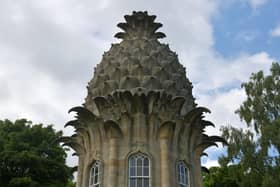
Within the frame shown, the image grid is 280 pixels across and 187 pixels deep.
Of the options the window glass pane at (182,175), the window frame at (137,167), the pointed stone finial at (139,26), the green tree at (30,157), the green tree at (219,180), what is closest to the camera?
the window frame at (137,167)

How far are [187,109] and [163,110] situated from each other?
1.87m

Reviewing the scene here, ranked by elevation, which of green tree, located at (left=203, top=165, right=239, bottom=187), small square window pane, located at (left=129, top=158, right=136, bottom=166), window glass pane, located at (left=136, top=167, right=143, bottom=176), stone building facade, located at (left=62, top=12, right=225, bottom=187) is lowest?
window glass pane, located at (left=136, top=167, right=143, bottom=176)

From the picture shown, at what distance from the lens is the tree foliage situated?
3067 centimetres

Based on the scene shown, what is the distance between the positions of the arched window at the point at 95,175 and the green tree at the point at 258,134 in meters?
13.5

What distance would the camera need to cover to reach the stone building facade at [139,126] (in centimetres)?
2030

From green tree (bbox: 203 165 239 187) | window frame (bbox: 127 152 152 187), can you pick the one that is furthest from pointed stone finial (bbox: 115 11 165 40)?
green tree (bbox: 203 165 239 187)

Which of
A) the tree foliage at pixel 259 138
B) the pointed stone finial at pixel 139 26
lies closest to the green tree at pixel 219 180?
the tree foliage at pixel 259 138

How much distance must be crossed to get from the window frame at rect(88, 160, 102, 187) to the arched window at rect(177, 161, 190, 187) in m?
3.88

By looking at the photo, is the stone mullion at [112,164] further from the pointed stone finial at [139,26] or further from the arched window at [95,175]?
the pointed stone finial at [139,26]

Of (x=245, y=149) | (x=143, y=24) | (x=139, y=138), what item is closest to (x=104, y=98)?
(x=139, y=138)

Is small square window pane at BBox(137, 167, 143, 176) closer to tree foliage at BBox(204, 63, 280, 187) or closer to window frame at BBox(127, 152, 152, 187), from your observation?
window frame at BBox(127, 152, 152, 187)

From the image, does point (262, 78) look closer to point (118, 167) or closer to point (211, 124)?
point (211, 124)

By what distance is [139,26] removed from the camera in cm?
2583

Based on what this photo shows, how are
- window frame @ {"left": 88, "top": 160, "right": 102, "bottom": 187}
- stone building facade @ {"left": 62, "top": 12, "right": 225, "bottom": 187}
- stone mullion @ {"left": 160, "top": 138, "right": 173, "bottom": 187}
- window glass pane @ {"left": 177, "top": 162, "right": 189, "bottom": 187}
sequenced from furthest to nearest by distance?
1. window glass pane @ {"left": 177, "top": 162, "right": 189, "bottom": 187}
2. window frame @ {"left": 88, "top": 160, "right": 102, "bottom": 187}
3. stone building facade @ {"left": 62, "top": 12, "right": 225, "bottom": 187}
4. stone mullion @ {"left": 160, "top": 138, "right": 173, "bottom": 187}
